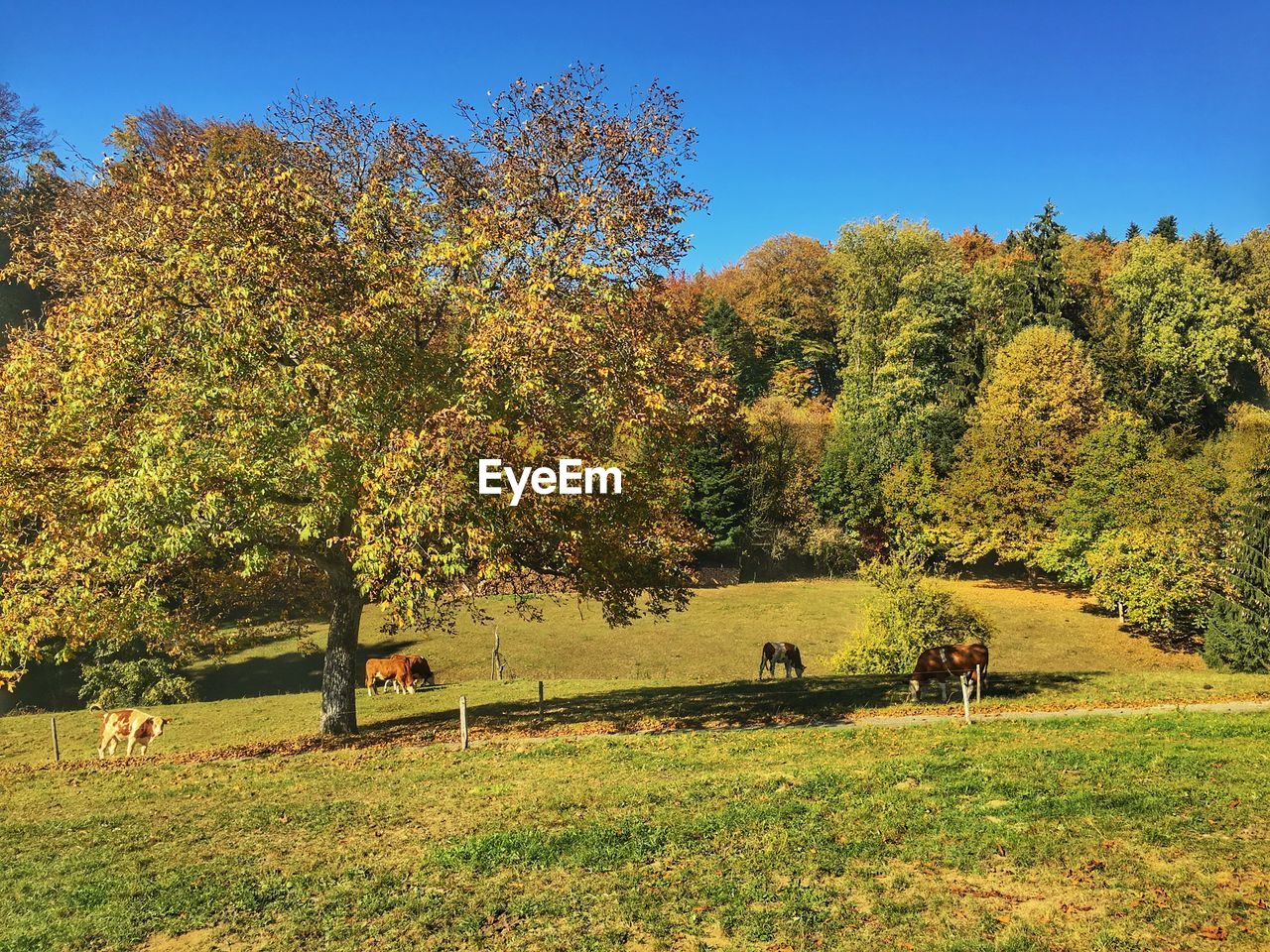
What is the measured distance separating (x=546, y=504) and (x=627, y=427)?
103 inches

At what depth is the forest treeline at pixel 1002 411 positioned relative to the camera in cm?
5328

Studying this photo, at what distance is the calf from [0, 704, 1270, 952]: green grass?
175 inches

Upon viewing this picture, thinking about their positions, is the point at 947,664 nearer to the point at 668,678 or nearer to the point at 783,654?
the point at 783,654

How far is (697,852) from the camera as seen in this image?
10062 millimetres

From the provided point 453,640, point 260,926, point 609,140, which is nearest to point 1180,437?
point 453,640

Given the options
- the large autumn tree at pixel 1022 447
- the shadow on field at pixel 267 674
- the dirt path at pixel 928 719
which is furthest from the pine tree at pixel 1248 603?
the shadow on field at pixel 267 674

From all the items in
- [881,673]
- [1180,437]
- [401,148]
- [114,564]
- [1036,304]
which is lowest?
[881,673]

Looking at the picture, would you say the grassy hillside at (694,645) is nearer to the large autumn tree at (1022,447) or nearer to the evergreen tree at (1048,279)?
the large autumn tree at (1022,447)

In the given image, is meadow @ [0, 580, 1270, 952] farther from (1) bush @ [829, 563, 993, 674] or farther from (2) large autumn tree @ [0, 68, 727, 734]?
(1) bush @ [829, 563, 993, 674]

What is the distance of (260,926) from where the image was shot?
8.70 meters

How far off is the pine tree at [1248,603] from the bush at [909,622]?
11.5 metres

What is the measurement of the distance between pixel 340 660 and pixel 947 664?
58.1 ft

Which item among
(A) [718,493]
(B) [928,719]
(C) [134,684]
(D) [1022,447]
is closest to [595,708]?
(B) [928,719]

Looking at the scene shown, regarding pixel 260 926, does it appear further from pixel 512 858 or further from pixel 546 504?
pixel 546 504
